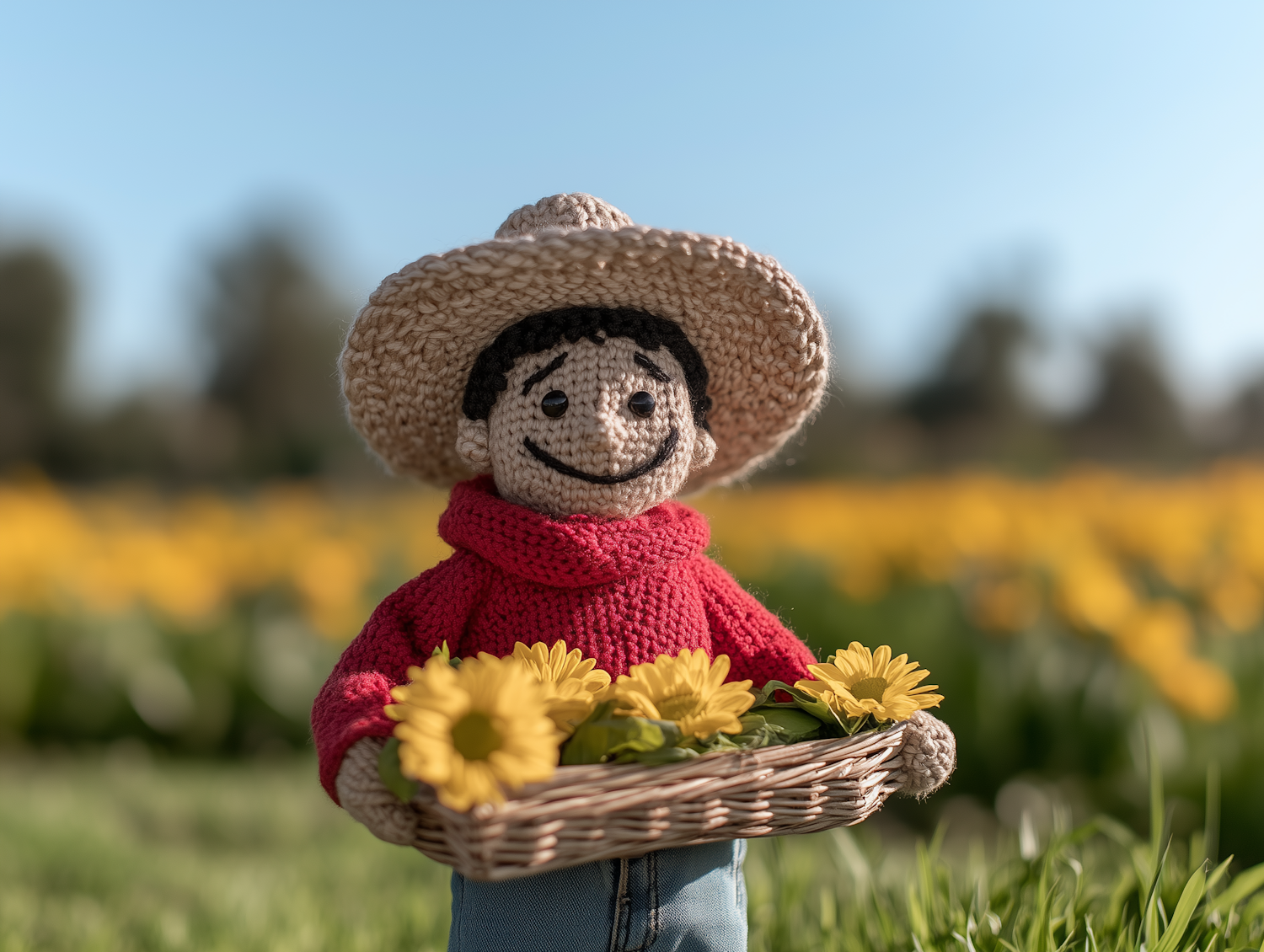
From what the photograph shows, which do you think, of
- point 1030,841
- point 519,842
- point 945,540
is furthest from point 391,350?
point 945,540

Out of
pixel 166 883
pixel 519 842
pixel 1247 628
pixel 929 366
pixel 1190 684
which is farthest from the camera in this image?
pixel 929 366

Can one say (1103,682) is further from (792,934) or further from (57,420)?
(57,420)

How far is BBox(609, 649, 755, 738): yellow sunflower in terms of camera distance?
39.0 inches

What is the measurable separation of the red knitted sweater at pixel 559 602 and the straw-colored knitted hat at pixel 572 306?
16 cm

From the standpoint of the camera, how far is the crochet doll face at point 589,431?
1208mm

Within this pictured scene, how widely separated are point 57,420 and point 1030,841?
1953cm

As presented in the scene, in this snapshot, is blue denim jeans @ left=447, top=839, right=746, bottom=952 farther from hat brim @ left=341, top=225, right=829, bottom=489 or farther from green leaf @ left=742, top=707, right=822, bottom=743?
hat brim @ left=341, top=225, right=829, bottom=489

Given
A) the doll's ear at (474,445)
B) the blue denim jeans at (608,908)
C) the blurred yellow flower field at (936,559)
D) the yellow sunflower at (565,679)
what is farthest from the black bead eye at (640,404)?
the blurred yellow flower field at (936,559)

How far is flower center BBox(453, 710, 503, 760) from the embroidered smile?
40 cm

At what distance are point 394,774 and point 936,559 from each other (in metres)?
2.86

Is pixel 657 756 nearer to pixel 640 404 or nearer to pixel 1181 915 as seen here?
pixel 640 404

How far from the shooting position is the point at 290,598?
4.05 meters

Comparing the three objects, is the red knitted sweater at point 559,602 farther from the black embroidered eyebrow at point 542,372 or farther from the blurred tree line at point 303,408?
the blurred tree line at point 303,408

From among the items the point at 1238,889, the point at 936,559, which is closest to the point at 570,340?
the point at 1238,889
